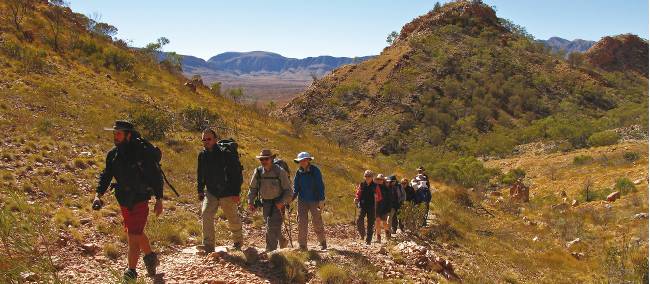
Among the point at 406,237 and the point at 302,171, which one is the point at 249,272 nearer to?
the point at 302,171

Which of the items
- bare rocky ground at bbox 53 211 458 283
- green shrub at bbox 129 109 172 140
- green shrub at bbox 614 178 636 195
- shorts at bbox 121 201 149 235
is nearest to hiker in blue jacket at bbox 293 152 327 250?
bare rocky ground at bbox 53 211 458 283

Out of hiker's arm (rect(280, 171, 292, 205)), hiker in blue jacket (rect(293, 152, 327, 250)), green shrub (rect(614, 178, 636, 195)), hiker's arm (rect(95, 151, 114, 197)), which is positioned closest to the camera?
hiker's arm (rect(95, 151, 114, 197))

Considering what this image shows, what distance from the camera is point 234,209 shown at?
6.45 meters

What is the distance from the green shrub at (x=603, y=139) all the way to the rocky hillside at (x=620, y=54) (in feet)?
175

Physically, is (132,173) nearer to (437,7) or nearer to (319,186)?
(319,186)

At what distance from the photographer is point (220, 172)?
621 centimetres

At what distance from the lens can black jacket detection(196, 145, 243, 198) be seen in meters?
6.21

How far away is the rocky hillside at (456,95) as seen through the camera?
50.3 meters

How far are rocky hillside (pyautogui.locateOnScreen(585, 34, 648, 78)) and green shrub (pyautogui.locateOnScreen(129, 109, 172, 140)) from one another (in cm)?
8550

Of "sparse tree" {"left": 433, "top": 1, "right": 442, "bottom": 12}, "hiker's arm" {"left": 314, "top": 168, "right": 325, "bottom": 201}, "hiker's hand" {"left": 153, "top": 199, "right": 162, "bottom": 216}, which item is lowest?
"hiker's arm" {"left": 314, "top": 168, "right": 325, "bottom": 201}

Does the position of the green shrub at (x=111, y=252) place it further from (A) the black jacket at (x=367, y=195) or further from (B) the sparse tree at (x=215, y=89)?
(B) the sparse tree at (x=215, y=89)

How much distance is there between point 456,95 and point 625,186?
39.4 m

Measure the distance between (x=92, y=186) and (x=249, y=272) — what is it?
662 centimetres

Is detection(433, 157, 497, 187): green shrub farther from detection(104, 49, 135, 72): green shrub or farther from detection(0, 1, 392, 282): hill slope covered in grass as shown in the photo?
detection(104, 49, 135, 72): green shrub
